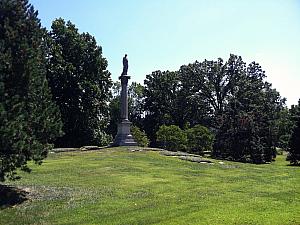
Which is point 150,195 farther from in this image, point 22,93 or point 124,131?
point 124,131

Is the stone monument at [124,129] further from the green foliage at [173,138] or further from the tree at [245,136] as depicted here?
the green foliage at [173,138]

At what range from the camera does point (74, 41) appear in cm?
5950

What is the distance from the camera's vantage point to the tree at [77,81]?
5791 centimetres

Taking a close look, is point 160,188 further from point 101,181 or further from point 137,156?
point 137,156

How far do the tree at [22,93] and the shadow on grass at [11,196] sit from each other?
1059 mm

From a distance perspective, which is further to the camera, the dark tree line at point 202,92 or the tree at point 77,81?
the dark tree line at point 202,92

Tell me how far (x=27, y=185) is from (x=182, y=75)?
2499 inches

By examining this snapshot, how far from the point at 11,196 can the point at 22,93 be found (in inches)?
179

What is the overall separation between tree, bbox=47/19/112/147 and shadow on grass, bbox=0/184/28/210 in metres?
35.5

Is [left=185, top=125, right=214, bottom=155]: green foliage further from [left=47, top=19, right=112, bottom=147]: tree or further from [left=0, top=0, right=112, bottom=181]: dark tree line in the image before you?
[left=0, top=0, right=112, bottom=181]: dark tree line

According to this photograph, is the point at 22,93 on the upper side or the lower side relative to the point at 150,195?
upper

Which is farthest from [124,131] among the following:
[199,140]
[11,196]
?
[11,196]

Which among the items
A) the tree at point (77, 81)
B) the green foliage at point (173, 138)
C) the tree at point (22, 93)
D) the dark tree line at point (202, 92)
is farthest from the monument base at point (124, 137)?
the dark tree line at point (202, 92)

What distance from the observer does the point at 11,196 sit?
821 inches
